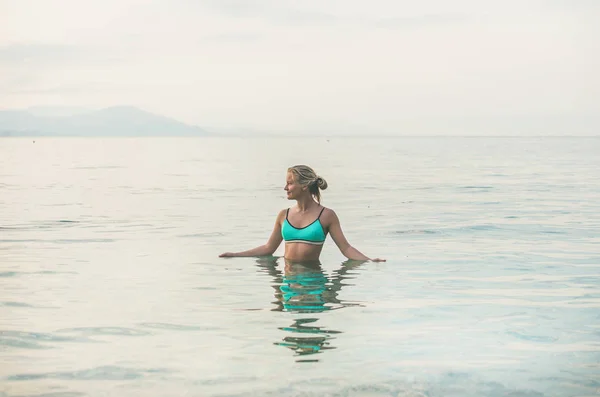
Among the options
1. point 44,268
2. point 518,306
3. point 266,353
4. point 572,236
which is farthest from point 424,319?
point 572,236

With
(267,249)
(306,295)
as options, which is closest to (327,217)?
(267,249)

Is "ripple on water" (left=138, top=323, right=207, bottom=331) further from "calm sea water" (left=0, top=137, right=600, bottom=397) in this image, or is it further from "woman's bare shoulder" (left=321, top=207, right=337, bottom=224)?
"woman's bare shoulder" (left=321, top=207, right=337, bottom=224)

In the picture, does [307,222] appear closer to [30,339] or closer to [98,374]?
[30,339]

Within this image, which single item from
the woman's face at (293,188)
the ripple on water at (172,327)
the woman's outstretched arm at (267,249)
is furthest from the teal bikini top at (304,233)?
the ripple on water at (172,327)

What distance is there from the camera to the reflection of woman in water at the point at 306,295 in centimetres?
799

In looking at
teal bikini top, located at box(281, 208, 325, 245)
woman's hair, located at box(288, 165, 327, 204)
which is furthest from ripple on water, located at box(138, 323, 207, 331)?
teal bikini top, located at box(281, 208, 325, 245)

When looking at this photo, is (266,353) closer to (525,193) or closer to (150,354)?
(150,354)

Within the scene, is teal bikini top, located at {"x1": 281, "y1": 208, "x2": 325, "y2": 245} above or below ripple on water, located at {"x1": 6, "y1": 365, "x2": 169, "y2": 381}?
above

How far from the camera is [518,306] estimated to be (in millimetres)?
10211

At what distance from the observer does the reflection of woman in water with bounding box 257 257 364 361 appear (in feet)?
26.2

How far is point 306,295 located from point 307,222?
2.12m

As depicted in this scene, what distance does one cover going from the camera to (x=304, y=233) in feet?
41.1

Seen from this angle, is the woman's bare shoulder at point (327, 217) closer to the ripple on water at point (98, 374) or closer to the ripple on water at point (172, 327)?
the ripple on water at point (172, 327)

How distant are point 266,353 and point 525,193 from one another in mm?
25840
